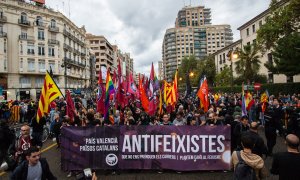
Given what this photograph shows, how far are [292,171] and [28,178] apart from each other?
3.91m

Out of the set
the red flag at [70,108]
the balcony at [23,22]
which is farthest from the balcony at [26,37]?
the red flag at [70,108]

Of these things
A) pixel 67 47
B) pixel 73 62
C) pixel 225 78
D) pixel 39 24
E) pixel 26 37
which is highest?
pixel 39 24

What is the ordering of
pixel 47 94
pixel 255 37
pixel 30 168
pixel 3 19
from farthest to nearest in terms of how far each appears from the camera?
pixel 255 37 < pixel 3 19 < pixel 47 94 < pixel 30 168

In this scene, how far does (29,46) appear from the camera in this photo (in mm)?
49625

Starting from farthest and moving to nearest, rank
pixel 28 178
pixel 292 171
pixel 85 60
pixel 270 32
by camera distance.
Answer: pixel 85 60 < pixel 270 32 < pixel 28 178 < pixel 292 171

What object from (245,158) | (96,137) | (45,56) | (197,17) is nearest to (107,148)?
(96,137)

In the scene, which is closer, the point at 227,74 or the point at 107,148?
the point at 107,148

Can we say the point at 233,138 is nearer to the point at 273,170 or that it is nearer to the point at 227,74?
the point at 273,170

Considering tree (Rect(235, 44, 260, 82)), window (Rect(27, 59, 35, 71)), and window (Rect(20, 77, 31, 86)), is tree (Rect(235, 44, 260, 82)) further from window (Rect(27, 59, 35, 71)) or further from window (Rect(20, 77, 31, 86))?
window (Rect(20, 77, 31, 86))

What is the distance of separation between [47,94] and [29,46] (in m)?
47.0

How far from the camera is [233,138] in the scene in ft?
24.8

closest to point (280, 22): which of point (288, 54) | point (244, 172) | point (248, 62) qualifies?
point (288, 54)

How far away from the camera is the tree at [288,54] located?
885 inches

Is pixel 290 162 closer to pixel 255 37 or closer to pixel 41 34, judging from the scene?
pixel 255 37
